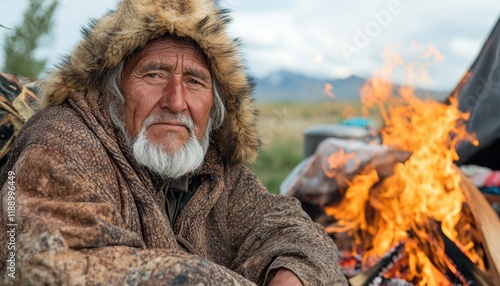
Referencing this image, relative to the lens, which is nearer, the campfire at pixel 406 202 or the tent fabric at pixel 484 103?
the campfire at pixel 406 202

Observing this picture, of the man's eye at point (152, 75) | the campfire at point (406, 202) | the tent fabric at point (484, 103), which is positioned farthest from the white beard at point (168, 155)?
the tent fabric at point (484, 103)

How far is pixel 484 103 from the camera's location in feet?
19.3

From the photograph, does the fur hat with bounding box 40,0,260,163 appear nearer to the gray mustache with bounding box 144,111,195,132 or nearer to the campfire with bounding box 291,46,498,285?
the gray mustache with bounding box 144,111,195,132

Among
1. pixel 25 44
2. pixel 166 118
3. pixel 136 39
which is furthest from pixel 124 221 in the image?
pixel 25 44

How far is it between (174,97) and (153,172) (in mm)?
396

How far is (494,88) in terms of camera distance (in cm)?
598

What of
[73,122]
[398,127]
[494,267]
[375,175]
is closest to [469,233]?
[494,267]

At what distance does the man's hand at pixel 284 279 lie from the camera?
2.80 metres

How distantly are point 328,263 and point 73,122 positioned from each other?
4.58 feet

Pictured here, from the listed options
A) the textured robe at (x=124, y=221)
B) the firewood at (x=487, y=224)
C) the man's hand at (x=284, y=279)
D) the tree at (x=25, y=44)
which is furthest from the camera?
the tree at (x=25, y=44)

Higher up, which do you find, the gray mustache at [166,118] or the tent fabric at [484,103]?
the gray mustache at [166,118]

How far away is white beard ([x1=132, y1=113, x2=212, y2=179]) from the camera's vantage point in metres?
2.96

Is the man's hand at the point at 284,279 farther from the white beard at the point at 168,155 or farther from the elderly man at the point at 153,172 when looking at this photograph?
the white beard at the point at 168,155

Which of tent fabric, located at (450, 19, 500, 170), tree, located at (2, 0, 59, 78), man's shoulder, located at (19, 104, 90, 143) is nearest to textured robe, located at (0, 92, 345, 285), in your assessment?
man's shoulder, located at (19, 104, 90, 143)
